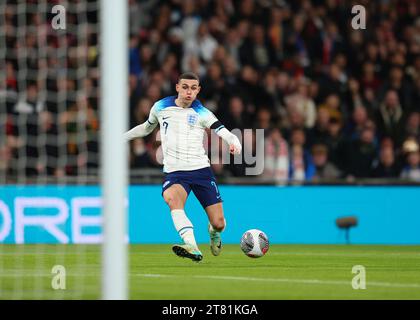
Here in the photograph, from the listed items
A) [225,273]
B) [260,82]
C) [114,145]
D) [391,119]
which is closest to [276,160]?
[260,82]

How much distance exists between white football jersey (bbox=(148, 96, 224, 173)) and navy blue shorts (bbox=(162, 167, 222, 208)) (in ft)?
0.19

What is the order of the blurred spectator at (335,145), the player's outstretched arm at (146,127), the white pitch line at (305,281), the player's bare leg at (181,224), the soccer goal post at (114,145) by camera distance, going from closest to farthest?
the soccer goal post at (114,145)
the white pitch line at (305,281)
the player's bare leg at (181,224)
the player's outstretched arm at (146,127)
the blurred spectator at (335,145)

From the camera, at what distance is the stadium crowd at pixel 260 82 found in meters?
15.3

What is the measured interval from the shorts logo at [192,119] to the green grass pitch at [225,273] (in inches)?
57.8

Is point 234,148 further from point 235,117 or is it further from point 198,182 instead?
point 235,117

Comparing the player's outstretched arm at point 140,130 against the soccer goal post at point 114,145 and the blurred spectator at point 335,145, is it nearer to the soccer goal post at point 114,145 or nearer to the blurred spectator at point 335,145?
the soccer goal post at point 114,145

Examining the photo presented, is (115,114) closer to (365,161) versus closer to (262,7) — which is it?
(365,161)

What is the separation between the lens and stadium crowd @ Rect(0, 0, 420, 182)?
15328 millimetres

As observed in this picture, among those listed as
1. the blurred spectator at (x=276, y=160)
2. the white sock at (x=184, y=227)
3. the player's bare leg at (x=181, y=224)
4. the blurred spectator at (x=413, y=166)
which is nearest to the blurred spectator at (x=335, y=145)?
the blurred spectator at (x=276, y=160)

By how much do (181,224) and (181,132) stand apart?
1.00m

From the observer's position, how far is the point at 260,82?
17.8 m

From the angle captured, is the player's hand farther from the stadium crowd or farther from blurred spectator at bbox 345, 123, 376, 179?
blurred spectator at bbox 345, 123, 376, 179

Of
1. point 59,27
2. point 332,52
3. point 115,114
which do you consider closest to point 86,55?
point 59,27

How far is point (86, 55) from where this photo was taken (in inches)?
664
